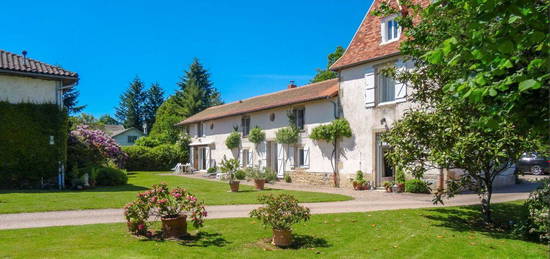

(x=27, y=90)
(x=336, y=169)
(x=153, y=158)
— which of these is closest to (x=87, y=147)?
(x=27, y=90)

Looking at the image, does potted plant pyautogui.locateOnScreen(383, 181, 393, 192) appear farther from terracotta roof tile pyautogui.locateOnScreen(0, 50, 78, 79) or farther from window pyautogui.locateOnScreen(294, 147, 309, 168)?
terracotta roof tile pyautogui.locateOnScreen(0, 50, 78, 79)

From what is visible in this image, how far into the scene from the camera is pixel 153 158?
37594 millimetres

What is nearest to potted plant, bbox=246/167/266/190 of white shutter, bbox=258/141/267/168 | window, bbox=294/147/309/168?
window, bbox=294/147/309/168

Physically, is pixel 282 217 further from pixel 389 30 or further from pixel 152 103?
pixel 152 103

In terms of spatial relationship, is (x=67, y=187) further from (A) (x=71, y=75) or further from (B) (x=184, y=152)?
(B) (x=184, y=152)

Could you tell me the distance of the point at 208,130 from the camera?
32.8m

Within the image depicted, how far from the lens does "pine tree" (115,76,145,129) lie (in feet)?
216

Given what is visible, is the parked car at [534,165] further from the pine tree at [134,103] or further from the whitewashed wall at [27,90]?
the pine tree at [134,103]

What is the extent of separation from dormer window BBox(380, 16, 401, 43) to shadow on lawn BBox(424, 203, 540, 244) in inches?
340

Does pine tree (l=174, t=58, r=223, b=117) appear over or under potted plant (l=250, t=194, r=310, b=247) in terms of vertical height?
over

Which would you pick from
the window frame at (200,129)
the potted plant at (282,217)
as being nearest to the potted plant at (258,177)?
the potted plant at (282,217)

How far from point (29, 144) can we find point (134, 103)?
51634 millimetres

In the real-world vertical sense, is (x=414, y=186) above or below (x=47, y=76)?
below

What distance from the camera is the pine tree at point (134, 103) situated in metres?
65.8
